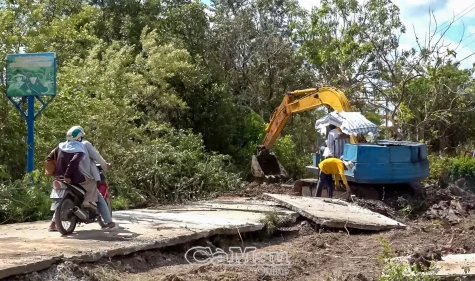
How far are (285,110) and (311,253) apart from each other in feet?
33.6

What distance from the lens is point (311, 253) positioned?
8805 mm

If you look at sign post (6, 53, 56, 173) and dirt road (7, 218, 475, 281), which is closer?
dirt road (7, 218, 475, 281)

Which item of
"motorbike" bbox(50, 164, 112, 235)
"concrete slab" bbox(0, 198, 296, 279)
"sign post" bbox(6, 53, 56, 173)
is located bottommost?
"concrete slab" bbox(0, 198, 296, 279)

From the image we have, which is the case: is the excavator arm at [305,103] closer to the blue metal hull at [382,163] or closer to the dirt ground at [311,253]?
the blue metal hull at [382,163]

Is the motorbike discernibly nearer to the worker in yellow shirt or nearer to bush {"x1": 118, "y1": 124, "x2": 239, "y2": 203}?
bush {"x1": 118, "y1": 124, "x2": 239, "y2": 203}

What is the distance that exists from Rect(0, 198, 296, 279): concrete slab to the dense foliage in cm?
189

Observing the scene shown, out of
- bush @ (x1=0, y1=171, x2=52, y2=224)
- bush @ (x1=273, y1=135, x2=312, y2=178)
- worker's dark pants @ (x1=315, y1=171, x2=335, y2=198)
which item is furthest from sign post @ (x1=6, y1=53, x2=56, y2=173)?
bush @ (x1=273, y1=135, x2=312, y2=178)

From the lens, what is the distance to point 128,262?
7465mm

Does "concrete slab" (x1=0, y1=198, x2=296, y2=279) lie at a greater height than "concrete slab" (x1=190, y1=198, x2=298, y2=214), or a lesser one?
lesser

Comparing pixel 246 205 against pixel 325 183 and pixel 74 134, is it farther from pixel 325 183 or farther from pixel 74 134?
pixel 74 134

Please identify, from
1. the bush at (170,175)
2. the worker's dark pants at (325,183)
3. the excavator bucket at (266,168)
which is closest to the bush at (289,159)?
the excavator bucket at (266,168)

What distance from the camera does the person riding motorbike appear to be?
8.22m

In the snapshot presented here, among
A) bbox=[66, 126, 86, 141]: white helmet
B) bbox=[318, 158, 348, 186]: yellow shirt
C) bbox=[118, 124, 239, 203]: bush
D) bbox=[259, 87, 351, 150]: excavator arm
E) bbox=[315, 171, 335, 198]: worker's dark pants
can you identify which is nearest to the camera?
bbox=[66, 126, 86, 141]: white helmet

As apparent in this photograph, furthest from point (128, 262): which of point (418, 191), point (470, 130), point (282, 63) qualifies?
point (470, 130)
